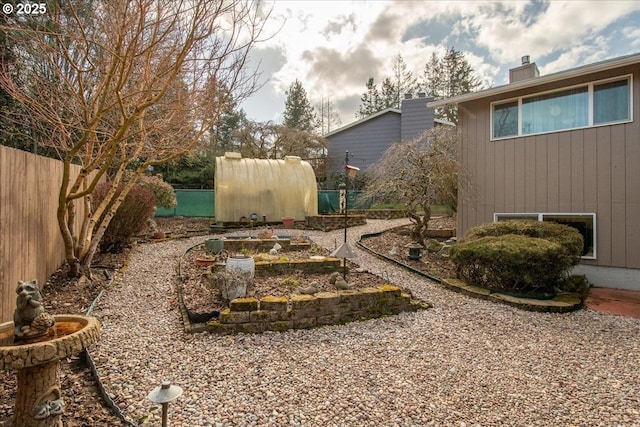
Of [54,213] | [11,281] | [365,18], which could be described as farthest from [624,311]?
[365,18]

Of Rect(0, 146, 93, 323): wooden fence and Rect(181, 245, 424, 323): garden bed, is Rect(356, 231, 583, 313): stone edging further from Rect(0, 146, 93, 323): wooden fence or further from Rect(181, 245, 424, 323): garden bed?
Rect(0, 146, 93, 323): wooden fence

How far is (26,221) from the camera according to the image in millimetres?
4223

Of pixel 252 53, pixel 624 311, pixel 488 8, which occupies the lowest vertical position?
pixel 624 311

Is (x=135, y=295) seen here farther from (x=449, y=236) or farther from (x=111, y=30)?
(x=449, y=236)

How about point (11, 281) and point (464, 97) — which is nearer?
point (11, 281)

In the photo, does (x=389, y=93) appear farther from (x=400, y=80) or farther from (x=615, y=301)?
(x=615, y=301)

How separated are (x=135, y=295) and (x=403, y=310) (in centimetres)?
404

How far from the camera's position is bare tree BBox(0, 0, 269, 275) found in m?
4.25

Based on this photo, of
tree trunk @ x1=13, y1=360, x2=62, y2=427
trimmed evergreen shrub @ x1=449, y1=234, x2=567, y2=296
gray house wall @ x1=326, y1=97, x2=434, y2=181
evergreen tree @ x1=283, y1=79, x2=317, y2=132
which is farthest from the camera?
evergreen tree @ x1=283, y1=79, x2=317, y2=132

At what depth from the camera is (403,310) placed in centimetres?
507

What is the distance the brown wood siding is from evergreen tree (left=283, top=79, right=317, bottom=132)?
22.3m

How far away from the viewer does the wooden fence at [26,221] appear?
3.53 meters

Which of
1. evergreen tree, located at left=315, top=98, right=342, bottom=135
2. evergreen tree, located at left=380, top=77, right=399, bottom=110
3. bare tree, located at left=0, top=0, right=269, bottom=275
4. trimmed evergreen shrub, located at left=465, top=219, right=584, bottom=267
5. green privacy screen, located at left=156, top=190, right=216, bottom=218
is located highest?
evergreen tree, located at left=380, top=77, right=399, bottom=110

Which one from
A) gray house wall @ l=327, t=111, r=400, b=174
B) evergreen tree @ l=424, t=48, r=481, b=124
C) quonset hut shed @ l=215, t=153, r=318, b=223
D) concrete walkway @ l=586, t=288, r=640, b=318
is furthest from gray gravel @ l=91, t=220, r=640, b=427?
evergreen tree @ l=424, t=48, r=481, b=124
